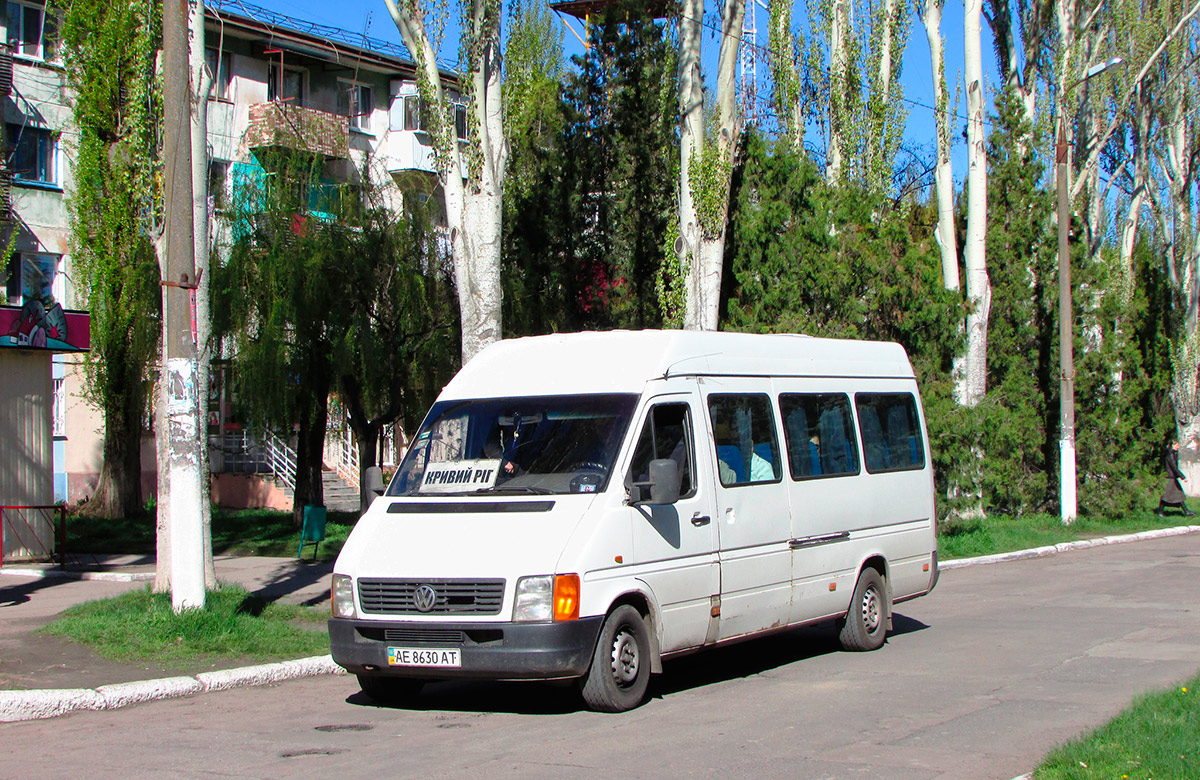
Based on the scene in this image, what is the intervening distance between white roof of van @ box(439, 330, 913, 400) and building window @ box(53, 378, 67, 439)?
2476 centimetres

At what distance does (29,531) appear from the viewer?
17.6 metres

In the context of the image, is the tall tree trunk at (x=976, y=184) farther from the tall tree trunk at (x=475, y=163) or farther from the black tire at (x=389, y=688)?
the black tire at (x=389, y=688)

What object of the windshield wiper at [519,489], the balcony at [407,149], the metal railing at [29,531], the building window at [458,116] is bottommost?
the metal railing at [29,531]

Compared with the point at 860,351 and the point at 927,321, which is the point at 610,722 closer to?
the point at 860,351

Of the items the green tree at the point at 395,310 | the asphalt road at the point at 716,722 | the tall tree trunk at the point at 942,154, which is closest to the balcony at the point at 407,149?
the green tree at the point at 395,310

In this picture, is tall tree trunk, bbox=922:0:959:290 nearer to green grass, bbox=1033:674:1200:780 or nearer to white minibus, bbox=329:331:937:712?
white minibus, bbox=329:331:937:712

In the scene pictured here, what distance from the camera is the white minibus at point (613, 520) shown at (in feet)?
25.2

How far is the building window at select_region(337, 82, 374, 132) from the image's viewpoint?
36.8 metres

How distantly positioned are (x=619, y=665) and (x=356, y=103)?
31916mm

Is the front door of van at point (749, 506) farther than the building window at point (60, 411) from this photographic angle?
No

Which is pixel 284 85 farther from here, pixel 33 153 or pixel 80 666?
pixel 80 666

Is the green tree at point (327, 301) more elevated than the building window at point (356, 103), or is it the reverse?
the building window at point (356, 103)

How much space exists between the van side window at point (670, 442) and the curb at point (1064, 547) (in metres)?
8.58

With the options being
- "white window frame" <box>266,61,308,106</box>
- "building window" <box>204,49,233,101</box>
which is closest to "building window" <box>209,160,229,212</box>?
"building window" <box>204,49,233,101</box>
